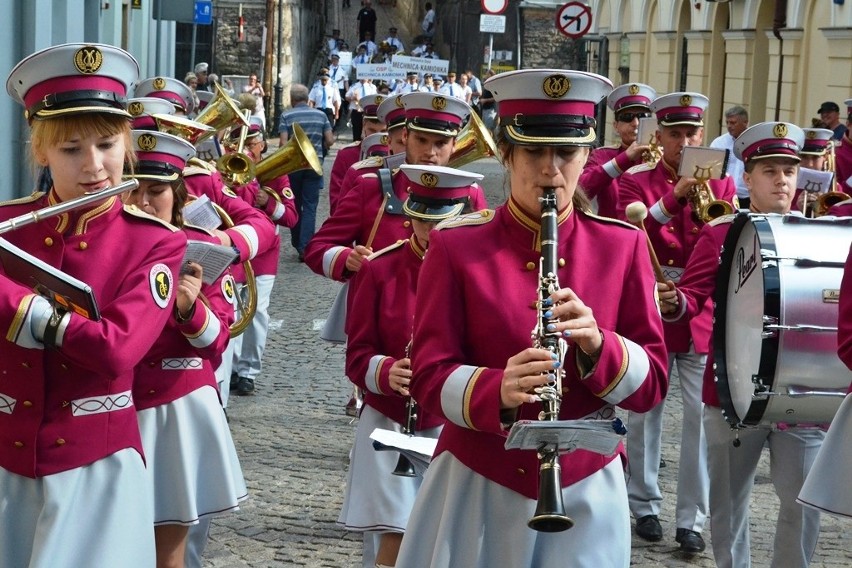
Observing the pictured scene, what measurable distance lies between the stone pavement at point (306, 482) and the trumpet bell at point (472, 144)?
1963mm

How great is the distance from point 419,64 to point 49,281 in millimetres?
31296

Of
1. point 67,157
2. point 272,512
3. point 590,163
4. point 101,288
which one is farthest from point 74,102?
point 590,163

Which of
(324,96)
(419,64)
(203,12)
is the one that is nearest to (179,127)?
(203,12)

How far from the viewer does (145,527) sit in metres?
4.41

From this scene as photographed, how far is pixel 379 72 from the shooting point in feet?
115

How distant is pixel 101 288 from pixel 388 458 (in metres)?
2.08

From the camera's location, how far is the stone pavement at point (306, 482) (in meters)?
7.50

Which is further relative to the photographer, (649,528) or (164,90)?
(164,90)

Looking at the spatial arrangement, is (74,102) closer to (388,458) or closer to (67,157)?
(67,157)

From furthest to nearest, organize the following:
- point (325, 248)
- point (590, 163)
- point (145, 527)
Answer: point (590, 163) < point (325, 248) < point (145, 527)

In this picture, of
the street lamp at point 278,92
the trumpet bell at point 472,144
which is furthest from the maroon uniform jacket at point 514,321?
the street lamp at point 278,92

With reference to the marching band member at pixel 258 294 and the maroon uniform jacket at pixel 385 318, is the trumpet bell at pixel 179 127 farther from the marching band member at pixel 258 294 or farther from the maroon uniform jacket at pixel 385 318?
the marching band member at pixel 258 294

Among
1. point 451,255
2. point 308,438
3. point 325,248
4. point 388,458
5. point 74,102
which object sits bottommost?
point 308,438

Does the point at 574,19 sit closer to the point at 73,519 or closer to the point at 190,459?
the point at 190,459
